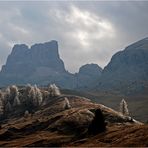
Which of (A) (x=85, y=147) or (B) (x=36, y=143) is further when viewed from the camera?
(B) (x=36, y=143)

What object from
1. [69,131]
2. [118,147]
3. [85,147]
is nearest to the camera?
[118,147]

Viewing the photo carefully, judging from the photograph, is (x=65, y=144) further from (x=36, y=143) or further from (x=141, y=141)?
(x=141, y=141)

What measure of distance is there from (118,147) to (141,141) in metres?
11.0

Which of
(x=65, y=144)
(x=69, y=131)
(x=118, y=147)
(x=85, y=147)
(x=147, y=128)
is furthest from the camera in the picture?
(x=69, y=131)

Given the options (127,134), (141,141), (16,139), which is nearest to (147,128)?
(127,134)

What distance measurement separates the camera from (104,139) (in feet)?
489

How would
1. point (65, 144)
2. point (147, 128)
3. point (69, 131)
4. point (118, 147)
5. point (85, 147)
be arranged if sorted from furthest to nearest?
point (69, 131) < point (65, 144) < point (147, 128) < point (85, 147) < point (118, 147)

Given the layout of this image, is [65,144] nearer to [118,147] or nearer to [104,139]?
[104,139]

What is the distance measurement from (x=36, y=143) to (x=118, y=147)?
55092mm

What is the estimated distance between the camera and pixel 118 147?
4850 inches

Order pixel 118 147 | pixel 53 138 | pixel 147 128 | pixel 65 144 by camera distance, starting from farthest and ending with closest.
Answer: pixel 53 138
pixel 65 144
pixel 147 128
pixel 118 147

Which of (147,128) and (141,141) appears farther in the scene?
(147,128)

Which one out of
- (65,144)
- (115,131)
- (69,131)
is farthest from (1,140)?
(115,131)

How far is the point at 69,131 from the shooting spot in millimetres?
194250
